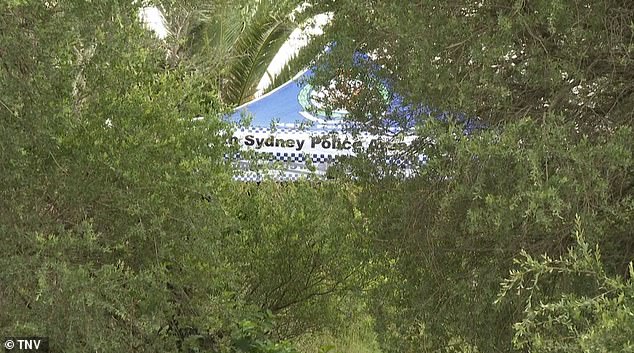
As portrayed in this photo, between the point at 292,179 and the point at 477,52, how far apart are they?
154 inches

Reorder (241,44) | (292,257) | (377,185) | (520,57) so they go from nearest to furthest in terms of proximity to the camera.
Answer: (520,57), (377,185), (292,257), (241,44)

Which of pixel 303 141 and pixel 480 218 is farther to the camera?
pixel 303 141

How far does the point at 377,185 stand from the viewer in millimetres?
5809

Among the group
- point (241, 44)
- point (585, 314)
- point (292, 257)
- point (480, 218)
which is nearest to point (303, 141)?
point (292, 257)

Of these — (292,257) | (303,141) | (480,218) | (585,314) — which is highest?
(480,218)

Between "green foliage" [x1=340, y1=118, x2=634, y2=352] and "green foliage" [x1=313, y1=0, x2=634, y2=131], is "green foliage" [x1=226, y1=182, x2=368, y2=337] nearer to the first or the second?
"green foliage" [x1=340, y1=118, x2=634, y2=352]

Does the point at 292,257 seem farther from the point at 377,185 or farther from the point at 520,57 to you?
the point at 520,57

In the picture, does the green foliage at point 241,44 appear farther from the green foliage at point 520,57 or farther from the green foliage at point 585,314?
the green foliage at point 585,314

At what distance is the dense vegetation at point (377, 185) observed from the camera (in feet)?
14.7

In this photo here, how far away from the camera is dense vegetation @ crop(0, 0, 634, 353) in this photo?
14.7ft

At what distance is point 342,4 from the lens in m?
5.73

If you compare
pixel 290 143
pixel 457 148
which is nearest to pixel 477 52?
pixel 457 148

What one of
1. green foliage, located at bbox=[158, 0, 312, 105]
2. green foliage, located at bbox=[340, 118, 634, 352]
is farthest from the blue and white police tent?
green foliage, located at bbox=[158, 0, 312, 105]

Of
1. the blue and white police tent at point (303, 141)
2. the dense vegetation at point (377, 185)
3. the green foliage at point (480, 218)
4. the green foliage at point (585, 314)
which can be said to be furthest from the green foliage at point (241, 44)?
the green foliage at point (585, 314)
